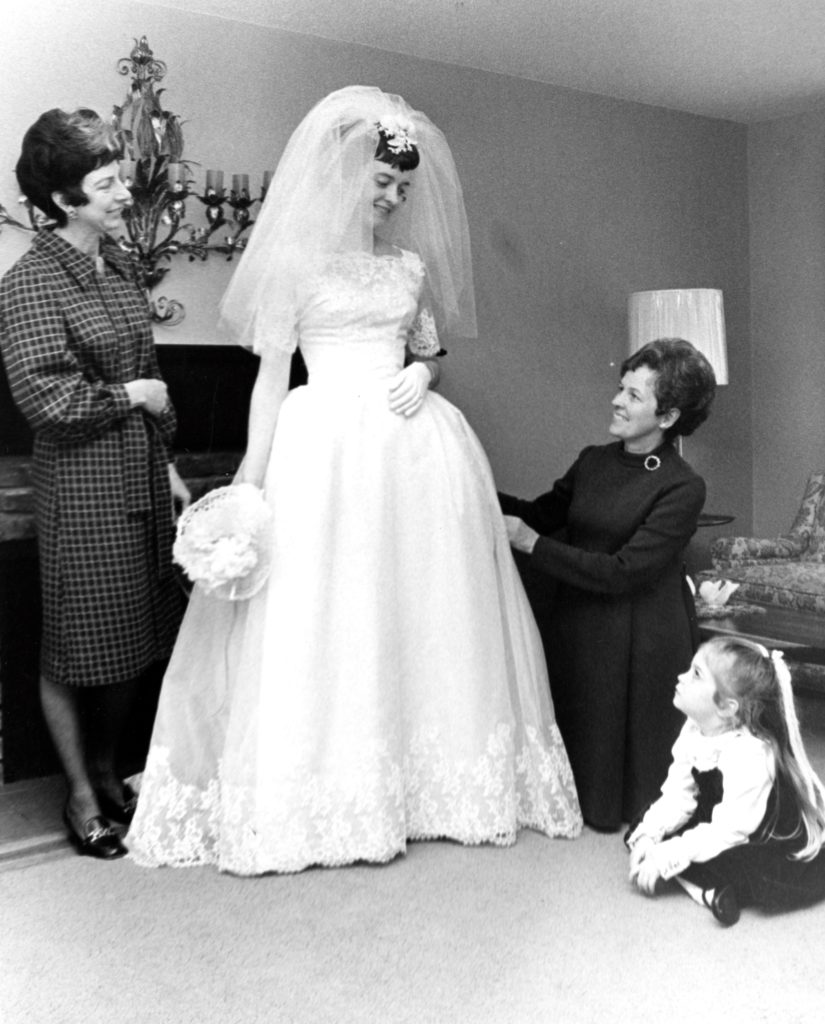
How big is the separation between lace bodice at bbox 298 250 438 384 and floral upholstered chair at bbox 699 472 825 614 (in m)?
2.45

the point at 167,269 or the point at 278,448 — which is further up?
the point at 167,269

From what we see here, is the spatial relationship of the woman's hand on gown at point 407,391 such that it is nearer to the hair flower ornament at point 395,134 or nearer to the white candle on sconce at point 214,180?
the hair flower ornament at point 395,134

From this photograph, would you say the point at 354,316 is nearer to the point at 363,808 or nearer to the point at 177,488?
the point at 177,488

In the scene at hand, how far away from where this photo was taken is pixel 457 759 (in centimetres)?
285

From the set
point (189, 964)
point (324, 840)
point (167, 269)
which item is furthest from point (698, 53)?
point (189, 964)

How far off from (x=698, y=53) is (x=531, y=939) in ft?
11.5

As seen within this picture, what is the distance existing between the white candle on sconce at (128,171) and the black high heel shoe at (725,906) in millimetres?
2630

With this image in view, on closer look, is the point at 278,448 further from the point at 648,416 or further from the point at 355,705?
the point at 648,416

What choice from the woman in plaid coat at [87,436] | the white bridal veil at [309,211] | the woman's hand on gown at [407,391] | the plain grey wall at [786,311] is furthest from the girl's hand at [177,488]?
the plain grey wall at [786,311]

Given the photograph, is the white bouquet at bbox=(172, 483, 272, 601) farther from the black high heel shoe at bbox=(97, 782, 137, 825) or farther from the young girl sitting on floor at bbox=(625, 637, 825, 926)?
the young girl sitting on floor at bbox=(625, 637, 825, 926)

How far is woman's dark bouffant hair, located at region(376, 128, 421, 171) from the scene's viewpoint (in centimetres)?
284

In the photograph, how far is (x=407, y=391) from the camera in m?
2.88

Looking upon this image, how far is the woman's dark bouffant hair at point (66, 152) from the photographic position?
8.89 ft

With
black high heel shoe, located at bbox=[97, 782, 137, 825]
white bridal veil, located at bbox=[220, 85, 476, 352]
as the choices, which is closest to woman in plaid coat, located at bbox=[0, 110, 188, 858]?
black high heel shoe, located at bbox=[97, 782, 137, 825]
